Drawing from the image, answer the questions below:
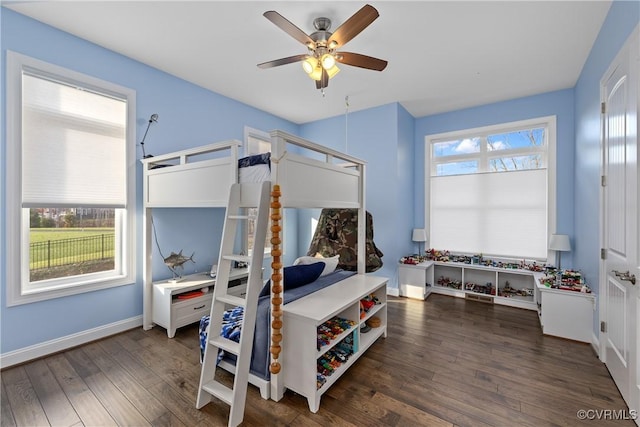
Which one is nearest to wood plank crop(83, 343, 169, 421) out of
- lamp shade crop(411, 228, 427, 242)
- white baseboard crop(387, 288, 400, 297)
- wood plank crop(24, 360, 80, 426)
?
wood plank crop(24, 360, 80, 426)

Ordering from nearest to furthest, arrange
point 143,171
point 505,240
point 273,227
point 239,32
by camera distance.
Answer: point 273,227 → point 239,32 → point 143,171 → point 505,240

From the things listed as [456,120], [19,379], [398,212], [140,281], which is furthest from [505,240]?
[19,379]

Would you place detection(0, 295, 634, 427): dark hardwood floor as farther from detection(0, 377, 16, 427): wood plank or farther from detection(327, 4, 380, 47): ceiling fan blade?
detection(327, 4, 380, 47): ceiling fan blade

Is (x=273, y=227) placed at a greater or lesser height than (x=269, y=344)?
greater

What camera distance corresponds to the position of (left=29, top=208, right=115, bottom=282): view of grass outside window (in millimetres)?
2369

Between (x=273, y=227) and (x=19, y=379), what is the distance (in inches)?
88.1

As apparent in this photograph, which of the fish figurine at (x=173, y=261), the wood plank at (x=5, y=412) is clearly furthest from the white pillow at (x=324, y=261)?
the wood plank at (x=5, y=412)

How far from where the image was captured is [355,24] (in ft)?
6.09

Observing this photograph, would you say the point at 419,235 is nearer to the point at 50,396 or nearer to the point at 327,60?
the point at 327,60

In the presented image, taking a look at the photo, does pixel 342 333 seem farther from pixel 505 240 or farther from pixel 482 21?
pixel 505 240

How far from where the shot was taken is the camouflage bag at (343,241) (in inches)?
135

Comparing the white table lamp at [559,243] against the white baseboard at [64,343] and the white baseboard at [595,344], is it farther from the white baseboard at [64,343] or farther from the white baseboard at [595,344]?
the white baseboard at [64,343]

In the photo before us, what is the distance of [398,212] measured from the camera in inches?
164

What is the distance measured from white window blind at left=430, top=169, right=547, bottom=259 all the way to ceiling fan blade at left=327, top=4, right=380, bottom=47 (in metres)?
3.21
